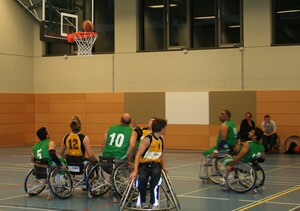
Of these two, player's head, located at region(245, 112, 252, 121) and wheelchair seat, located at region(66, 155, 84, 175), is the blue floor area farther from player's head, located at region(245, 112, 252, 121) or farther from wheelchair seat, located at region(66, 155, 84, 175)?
player's head, located at region(245, 112, 252, 121)

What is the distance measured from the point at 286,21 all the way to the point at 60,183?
13.8 m

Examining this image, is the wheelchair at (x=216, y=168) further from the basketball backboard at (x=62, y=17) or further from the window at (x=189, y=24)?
the window at (x=189, y=24)

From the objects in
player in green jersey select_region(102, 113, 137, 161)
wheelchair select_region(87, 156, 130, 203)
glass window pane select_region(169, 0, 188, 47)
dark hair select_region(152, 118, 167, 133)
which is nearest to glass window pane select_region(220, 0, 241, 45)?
glass window pane select_region(169, 0, 188, 47)

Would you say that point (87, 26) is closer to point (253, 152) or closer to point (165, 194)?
point (253, 152)

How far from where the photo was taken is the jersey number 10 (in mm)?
10227

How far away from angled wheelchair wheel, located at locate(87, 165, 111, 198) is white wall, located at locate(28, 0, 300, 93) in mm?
11872

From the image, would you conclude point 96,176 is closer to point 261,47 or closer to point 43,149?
point 43,149

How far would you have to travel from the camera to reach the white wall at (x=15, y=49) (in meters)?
23.5

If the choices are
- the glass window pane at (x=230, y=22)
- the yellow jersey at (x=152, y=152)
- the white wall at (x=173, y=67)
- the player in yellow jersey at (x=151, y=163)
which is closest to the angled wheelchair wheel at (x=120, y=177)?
the player in yellow jersey at (x=151, y=163)

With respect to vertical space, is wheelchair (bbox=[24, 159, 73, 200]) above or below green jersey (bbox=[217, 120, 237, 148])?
below

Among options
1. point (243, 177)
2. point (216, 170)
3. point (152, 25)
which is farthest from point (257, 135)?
point (152, 25)

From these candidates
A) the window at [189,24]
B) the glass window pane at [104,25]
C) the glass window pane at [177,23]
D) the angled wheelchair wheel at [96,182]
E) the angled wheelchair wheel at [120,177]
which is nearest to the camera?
the angled wheelchair wheel at [120,177]

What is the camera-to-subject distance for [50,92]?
81.7 feet

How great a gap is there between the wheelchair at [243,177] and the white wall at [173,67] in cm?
1021
